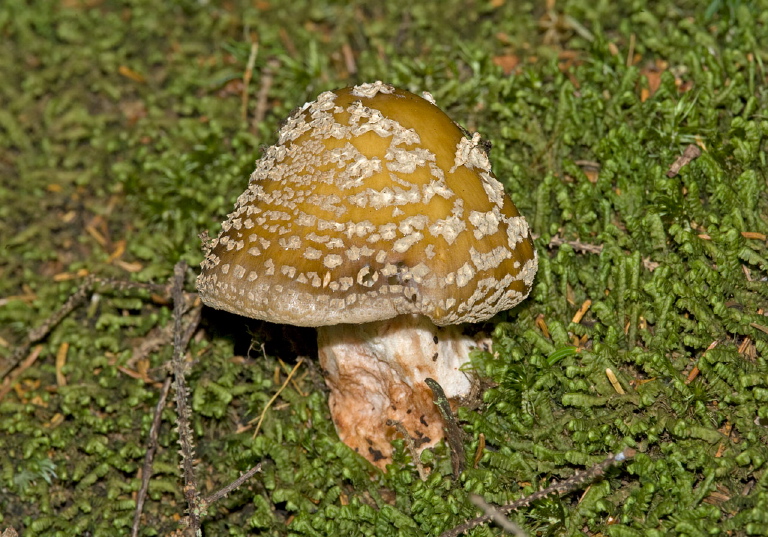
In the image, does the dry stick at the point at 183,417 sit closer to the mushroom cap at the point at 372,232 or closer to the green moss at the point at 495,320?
the green moss at the point at 495,320

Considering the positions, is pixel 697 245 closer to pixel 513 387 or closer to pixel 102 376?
pixel 513 387

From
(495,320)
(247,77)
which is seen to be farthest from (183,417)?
(247,77)

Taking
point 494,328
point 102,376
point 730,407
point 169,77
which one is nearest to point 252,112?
point 169,77

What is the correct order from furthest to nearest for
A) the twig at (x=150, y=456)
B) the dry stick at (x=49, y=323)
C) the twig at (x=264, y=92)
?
the twig at (x=264, y=92)
the dry stick at (x=49, y=323)
the twig at (x=150, y=456)

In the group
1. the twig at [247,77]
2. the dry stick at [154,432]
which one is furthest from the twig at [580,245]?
the twig at [247,77]

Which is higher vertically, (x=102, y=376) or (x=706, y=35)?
(x=706, y=35)

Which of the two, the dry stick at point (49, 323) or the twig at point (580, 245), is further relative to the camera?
the dry stick at point (49, 323)

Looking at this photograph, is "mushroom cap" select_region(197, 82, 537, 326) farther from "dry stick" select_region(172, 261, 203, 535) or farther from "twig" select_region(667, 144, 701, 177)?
"twig" select_region(667, 144, 701, 177)
